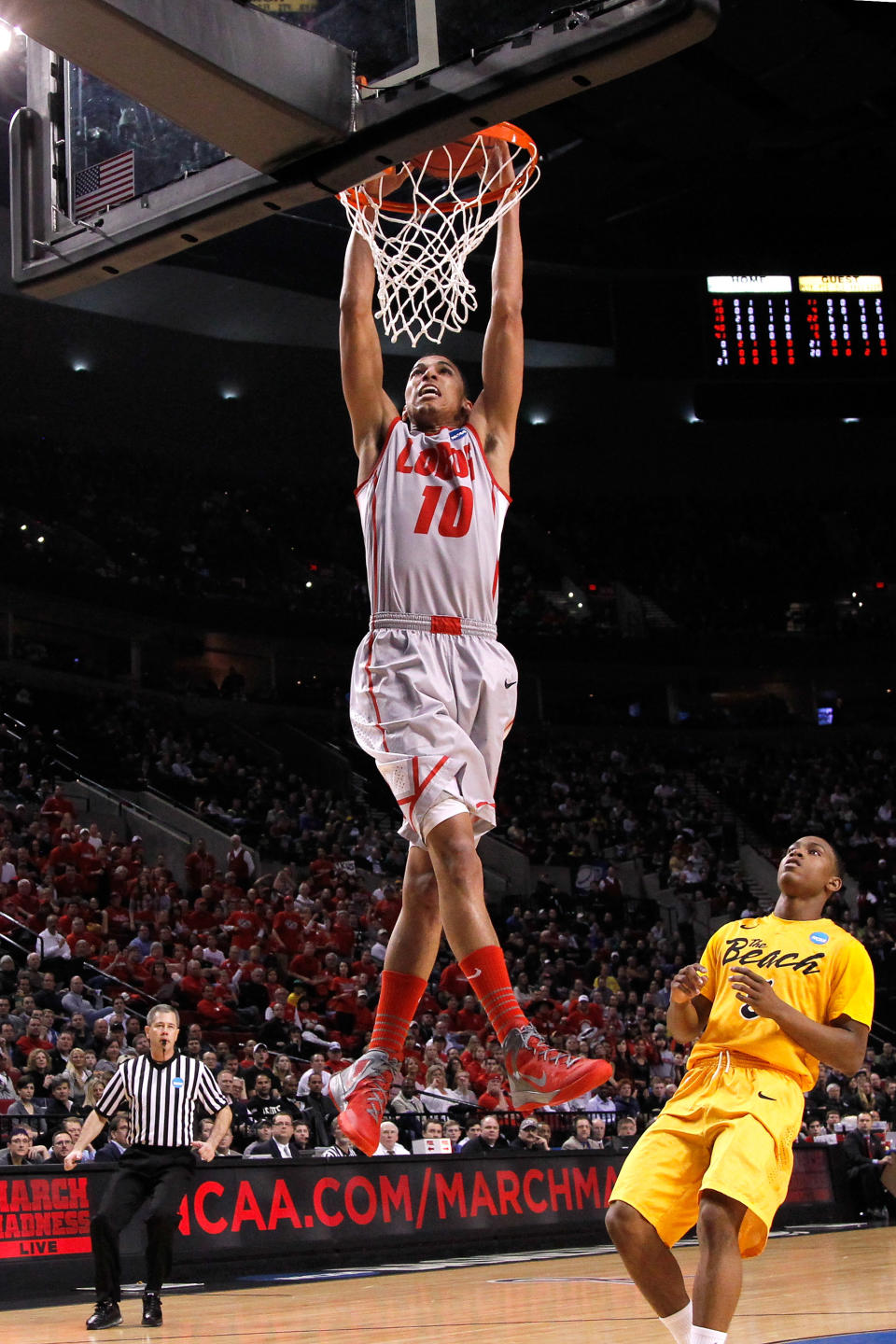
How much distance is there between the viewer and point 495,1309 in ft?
29.9

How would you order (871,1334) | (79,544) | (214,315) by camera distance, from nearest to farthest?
1. (871,1334)
2. (214,315)
3. (79,544)

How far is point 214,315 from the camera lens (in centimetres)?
2464

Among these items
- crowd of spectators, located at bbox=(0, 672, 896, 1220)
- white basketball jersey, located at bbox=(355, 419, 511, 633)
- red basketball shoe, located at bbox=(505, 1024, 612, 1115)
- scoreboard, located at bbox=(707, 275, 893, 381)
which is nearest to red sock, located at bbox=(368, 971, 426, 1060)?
red basketball shoe, located at bbox=(505, 1024, 612, 1115)

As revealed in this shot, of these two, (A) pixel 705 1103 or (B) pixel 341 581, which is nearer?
Answer: (A) pixel 705 1103

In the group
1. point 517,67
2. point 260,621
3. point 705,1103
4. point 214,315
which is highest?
point 214,315

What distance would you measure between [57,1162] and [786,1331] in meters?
5.33

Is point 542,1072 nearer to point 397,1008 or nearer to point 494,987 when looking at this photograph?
point 494,987

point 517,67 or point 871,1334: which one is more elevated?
point 517,67

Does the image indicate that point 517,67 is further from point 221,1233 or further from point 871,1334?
point 221,1233

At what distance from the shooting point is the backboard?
3551mm

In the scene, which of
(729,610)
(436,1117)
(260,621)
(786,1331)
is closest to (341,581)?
(260,621)

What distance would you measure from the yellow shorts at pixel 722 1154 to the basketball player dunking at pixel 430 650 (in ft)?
4.16

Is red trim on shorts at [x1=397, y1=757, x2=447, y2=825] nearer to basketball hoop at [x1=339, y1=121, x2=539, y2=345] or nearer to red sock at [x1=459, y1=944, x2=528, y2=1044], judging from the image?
red sock at [x1=459, y1=944, x2=528, y2=1044]

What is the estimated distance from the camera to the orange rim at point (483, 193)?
5090 millimetres
